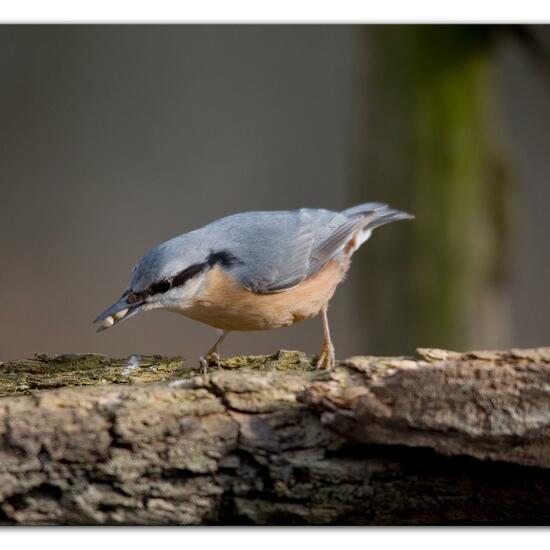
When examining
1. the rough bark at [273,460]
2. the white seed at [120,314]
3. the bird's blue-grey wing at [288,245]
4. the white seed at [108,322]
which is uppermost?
the bird's blue-grey wing at [288,245]

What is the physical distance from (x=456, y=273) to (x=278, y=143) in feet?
5.29

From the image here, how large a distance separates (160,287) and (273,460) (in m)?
0.60

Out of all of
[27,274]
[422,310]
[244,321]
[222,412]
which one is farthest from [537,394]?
[27,274]

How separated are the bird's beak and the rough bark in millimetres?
244

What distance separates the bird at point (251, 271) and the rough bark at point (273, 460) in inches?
13.3

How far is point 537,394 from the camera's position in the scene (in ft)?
6.45

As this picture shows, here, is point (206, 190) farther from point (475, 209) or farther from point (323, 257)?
point (323, 257)

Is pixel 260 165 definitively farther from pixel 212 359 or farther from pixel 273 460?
pixel 273 460

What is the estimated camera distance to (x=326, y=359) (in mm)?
2672

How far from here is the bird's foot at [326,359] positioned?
2.56 m

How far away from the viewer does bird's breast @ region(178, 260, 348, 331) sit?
2654 mm

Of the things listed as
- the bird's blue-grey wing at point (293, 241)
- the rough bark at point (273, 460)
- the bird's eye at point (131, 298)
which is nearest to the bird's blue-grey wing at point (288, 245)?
the bird's blue-grey wing at point (293, 241)

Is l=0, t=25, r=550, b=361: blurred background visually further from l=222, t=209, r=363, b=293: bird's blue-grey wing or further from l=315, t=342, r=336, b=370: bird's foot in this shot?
l=315, t=342, r=336, b=370: bird's foot

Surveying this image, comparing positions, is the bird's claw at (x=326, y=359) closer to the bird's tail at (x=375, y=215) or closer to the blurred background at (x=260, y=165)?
the bird's tail at (x=375, y=215)
